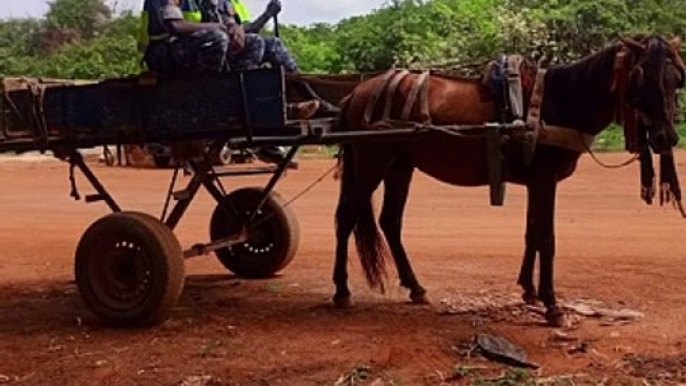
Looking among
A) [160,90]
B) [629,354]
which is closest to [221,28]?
[160,90]

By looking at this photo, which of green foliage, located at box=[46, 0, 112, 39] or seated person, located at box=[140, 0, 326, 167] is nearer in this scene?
seated person, located at box=[140, 0, 326, 167]

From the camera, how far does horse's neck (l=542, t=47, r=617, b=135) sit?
25.1 feet

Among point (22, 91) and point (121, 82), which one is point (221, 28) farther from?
point (22, 91)

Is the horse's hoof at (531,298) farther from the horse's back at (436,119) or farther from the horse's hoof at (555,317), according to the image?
the horse's back at (436,119)

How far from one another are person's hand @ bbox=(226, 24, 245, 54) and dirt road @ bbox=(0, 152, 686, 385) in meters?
1.94

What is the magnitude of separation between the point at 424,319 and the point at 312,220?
20.7ft

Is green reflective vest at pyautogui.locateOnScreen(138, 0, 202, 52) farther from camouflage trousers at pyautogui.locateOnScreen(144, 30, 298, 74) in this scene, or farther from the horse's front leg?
the horse's front leg

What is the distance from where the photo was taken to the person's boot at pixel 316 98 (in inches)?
336

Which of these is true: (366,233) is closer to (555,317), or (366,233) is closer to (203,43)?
(555,317)

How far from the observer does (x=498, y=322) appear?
7828 mm

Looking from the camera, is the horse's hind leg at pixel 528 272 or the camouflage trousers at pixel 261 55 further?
the camouflage trousers at pixel 261 55

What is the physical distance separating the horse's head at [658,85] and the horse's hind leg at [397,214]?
6.63 ft

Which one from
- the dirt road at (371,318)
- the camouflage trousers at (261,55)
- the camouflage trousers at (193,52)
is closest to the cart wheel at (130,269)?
the dirt road at (371,318)

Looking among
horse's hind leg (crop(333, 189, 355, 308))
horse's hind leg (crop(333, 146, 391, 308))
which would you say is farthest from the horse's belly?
horse's hind leg (crop(333, 189, 355, 308))
